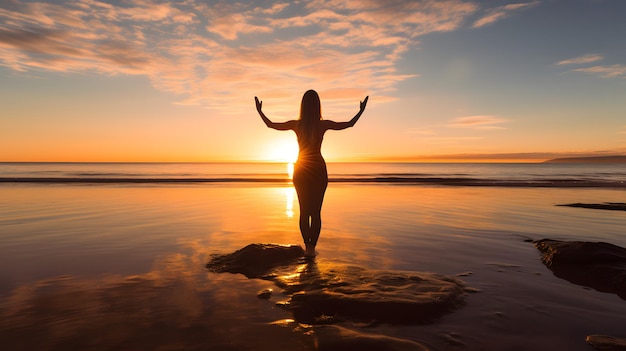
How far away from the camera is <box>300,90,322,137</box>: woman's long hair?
7.01 meters

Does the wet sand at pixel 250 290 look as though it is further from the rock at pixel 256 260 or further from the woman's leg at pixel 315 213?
the woman's leg at pixel 315 213

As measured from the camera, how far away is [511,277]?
563 cm

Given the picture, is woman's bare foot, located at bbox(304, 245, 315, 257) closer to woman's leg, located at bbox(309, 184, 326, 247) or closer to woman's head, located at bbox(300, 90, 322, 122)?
woman's leg, located at bbox(309, 184, 326, 247)

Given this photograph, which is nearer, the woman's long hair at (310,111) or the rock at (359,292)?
the rock at (359,292)

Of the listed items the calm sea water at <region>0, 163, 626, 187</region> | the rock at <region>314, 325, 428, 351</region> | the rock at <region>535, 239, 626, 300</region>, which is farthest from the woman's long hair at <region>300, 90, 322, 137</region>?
the calm sea water at <region>0, 163, 626, 187</region>

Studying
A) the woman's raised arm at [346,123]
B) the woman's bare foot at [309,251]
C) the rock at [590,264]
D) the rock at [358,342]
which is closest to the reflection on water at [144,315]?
the rock at [358,342]

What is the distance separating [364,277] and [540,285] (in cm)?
282

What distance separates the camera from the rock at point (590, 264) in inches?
206

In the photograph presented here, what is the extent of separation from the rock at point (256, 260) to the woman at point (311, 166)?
1.65ft

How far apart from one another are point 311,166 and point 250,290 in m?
2.91

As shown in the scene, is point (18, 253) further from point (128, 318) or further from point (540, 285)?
point (540, 285)

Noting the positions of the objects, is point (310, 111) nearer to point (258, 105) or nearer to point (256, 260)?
point (258, 105)

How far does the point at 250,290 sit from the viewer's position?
5059 mm

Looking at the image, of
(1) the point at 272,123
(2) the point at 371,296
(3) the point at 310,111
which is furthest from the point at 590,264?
(1) the point at 272,123
